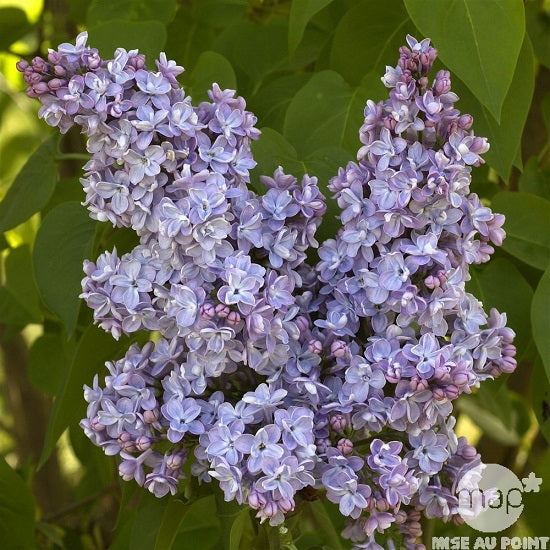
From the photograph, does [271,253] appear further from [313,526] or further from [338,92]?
[313,526]

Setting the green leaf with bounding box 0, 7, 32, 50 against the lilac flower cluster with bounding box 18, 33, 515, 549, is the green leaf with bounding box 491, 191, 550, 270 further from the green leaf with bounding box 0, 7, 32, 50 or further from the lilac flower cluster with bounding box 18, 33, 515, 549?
the green leaf with bounding box 0, 7, 32, 50

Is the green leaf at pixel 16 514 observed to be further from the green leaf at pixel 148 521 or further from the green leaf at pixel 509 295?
the green leaf at pixel 509 295

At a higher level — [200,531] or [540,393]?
[540,393]

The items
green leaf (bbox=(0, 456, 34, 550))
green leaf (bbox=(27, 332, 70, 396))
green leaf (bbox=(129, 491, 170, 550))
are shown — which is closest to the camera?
green leaf (bbox=(129, 491, 170, 550))

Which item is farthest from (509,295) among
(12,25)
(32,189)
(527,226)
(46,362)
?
(12,25)

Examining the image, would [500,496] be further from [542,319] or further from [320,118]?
[320,118]

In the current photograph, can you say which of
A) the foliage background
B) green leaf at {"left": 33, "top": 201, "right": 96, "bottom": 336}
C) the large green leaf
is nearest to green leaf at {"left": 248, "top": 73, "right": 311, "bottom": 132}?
the foliage background
